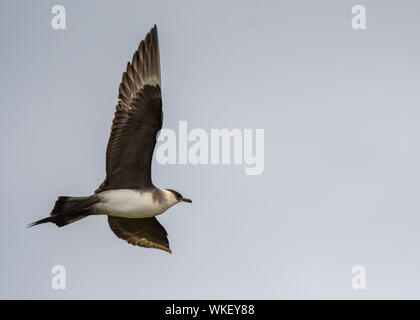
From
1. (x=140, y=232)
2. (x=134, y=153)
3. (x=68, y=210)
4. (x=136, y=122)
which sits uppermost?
(x=136, y=122)

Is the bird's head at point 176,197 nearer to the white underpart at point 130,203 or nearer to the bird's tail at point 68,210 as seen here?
the white underpart at point 130,203

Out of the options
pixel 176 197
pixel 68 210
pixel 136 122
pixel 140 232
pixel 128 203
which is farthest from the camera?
pixel 140 232

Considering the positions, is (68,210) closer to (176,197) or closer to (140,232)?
(176,197)

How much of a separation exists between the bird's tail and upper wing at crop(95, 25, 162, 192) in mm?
497

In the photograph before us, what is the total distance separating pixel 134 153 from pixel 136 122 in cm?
48

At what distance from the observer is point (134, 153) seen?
1159 centimetres

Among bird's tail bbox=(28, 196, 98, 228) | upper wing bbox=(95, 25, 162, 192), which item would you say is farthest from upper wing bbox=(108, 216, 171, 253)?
bird's tail bbox=(28, 196, 98, 228)

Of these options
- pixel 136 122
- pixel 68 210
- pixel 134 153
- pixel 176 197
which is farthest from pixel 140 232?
pixel 136 122

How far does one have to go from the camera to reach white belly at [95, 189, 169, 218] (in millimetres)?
11547

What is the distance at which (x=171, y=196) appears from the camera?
39.4 feet

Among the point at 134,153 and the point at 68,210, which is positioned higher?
the point at 134,153

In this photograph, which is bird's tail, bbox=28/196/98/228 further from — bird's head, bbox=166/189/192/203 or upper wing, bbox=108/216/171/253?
upper wing, bbox=108/216/171/253

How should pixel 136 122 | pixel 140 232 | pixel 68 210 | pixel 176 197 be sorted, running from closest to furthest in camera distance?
1. pixel 68 210
2. pixel 136 122
3. pixel 176 197
4. pixel 140 232
